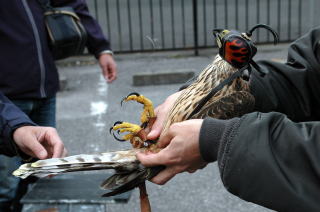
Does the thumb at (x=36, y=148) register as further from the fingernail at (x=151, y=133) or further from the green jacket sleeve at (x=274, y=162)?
the green jacket sleeve at (x=274, y=162)

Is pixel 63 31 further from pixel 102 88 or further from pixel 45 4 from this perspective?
pixel 102 88

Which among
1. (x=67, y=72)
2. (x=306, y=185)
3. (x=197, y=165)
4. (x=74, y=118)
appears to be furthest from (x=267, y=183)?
(x=67, y=72)

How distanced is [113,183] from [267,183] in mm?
622

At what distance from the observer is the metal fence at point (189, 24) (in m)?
10.3

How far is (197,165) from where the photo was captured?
1706 millimetres

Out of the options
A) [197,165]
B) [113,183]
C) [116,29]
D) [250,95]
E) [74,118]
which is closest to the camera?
[197,165]

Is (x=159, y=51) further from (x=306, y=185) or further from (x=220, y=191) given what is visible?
(x=306, y=185)

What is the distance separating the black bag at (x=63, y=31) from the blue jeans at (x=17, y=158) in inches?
13.1

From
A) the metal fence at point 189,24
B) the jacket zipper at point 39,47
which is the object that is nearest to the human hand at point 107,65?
the jacket zipper at point 39,47

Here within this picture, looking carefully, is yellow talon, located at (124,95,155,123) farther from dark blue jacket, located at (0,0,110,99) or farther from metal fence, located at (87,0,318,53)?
metal fence, located at (87,0,318,53)

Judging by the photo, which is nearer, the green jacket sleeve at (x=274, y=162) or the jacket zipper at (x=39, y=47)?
the green jacket sleeve at (x=274, y=162)

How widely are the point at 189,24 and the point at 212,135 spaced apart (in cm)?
1103

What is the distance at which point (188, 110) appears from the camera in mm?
1883

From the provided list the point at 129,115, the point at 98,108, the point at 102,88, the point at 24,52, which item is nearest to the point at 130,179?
the point at 24,52
